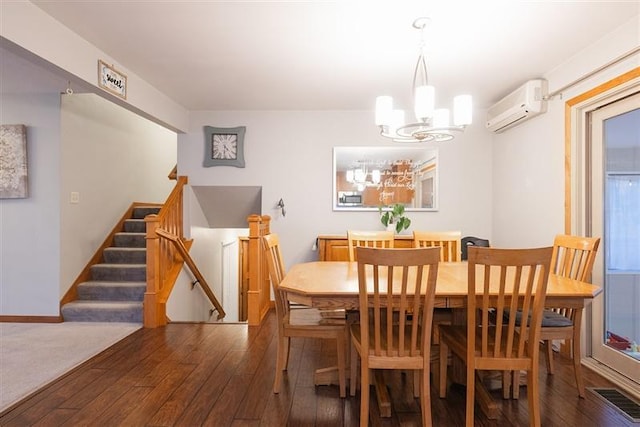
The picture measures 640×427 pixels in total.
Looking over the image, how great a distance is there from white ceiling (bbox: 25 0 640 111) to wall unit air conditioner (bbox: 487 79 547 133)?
0.35 ft

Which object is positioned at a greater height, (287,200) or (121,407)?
(287,200)

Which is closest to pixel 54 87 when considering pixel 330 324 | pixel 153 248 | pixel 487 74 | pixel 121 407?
pixel 153 248

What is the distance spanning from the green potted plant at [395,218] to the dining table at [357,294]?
1661 millimetres

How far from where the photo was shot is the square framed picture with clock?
431 centimetres

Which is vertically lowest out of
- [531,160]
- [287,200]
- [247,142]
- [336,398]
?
[336,398]

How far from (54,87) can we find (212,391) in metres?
3.37

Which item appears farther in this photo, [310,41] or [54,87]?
[54,87]

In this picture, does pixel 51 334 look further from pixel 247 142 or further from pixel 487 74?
pixel 487 74

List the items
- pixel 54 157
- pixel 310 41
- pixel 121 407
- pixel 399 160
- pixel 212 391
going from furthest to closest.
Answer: pixel 399 160, pixel 54 157, pixel 310 41, pixel 212 391, pixel 121 407

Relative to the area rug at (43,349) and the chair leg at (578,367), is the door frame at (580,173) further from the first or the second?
the area rug at (43,349)

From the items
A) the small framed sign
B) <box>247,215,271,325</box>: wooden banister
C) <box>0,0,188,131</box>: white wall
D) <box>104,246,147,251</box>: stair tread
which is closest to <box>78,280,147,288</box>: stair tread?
<box>104,246,147,251</box>: stair tread

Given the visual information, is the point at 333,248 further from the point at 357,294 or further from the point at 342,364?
the point at 357,294

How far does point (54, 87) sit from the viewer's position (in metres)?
3.48

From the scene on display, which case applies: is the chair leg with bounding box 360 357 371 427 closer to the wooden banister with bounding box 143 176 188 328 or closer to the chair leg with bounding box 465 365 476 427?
the chair leg with bounding box 465 365 476 427
